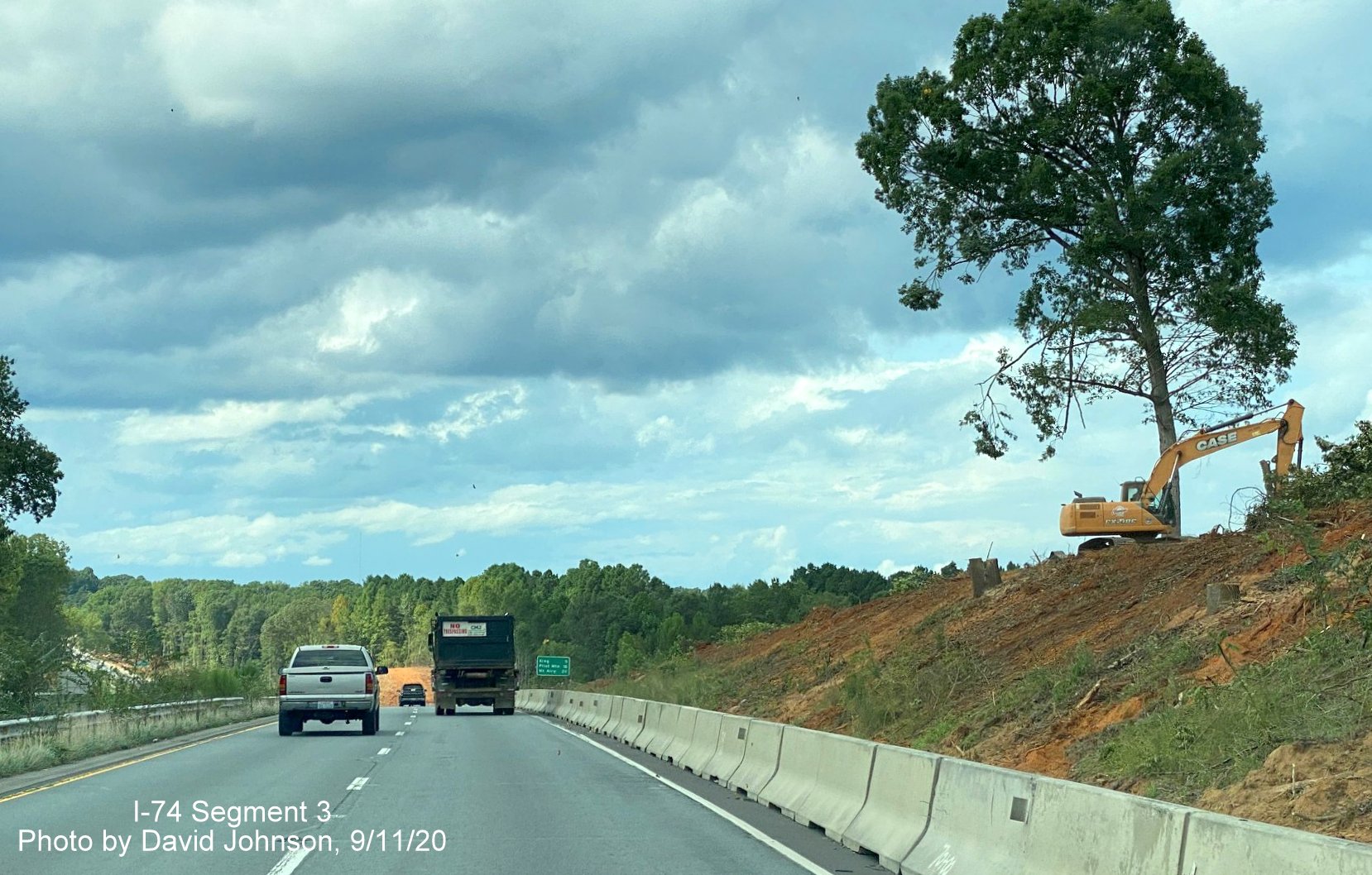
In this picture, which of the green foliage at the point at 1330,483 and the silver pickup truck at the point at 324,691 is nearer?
the green foliage at the point at 1330,483

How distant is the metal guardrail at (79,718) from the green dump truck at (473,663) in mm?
9422

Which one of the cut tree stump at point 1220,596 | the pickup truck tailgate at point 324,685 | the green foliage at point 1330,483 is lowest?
the pickup truck tailgate at point 324,685

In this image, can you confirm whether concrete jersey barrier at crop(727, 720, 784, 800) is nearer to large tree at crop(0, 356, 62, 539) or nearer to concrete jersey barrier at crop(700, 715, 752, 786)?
concrete jersey barrier at crop(700, 715, 752, 786)

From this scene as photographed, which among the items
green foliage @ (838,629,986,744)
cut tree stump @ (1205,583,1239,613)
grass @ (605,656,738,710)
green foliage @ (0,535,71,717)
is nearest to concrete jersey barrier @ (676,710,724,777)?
green foliage @ (838,629,986,744)

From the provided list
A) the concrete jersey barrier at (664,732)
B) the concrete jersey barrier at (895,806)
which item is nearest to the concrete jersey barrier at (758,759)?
the concrete jersey barrier at (895,806)

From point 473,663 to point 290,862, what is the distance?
40755mm

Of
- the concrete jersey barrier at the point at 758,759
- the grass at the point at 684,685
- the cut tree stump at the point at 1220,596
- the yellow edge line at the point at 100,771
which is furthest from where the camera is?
the grass at the point at 684,685

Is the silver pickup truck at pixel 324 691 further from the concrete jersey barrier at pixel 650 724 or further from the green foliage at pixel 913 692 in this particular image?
the green foliage at pixel 913 692

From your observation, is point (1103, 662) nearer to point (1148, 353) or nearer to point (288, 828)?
point (288, 828)

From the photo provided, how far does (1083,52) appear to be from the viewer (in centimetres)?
3722

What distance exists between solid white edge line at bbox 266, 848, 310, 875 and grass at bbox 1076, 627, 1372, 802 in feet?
24.4

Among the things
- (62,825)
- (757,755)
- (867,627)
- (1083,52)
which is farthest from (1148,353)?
(62,825)

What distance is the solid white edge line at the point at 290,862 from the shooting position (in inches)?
430

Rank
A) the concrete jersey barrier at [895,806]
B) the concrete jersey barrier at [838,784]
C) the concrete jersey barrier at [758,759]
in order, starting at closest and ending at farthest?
the concrete jersey barrier at [895,806], the concrete jersey barrier at [838,784], the concrete jersey barrier at [758,759]
